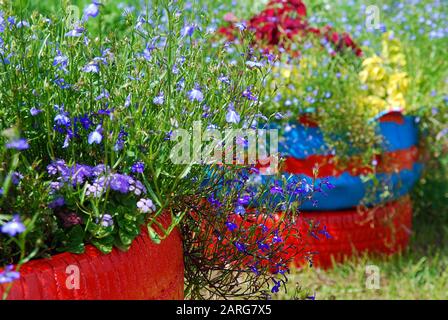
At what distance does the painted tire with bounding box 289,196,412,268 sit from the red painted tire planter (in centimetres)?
147

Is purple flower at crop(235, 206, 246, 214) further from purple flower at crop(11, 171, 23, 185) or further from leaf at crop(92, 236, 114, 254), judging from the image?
purple flower at crop(11, 171, 23, 185)

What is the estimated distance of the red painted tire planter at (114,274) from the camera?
1499mm

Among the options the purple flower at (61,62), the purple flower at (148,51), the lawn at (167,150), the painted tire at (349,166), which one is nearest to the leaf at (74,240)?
the lawn at (167,150)

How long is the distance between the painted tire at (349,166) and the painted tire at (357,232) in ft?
0.17

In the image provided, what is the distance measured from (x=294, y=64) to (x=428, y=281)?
1173mm

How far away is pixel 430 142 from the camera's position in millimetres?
3762

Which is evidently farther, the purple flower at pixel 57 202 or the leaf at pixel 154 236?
the leaf at pixel 154 236

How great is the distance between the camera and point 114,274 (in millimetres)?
1634

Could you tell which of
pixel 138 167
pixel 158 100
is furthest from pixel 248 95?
pixel 138 167

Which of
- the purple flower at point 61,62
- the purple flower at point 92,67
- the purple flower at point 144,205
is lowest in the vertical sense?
the purple flower at point 144,205

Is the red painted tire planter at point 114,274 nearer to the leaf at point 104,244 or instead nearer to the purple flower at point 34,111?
the leaf at point 104,244

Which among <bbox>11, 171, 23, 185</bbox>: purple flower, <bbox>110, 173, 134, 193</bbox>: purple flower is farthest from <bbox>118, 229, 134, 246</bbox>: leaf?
<bbox>11, 171, 23, 185</bbox>: purple flower

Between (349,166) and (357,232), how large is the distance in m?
0.33

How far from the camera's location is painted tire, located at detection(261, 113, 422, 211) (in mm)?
3254
